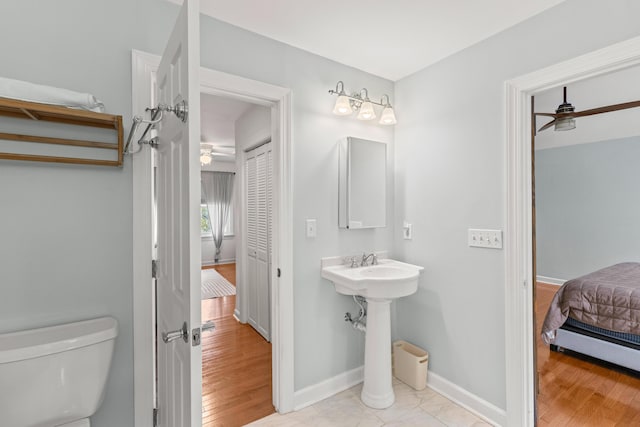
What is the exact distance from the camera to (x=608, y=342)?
2.48 metres

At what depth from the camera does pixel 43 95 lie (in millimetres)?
1188

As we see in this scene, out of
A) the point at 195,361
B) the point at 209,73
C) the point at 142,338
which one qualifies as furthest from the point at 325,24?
the point at 142,338

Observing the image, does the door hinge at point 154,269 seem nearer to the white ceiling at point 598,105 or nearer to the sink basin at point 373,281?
the sink basin at point 373,281

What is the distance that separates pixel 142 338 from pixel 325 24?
1962mm

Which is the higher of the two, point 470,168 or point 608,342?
point 470,168

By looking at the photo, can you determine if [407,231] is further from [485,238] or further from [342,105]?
[342,105]

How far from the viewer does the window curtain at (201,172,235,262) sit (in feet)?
23.5

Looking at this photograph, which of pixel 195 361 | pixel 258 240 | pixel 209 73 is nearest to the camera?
pixel 195 361

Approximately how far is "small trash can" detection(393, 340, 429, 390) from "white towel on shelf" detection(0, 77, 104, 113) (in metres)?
2.45

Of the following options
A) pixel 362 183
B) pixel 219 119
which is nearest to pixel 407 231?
pixel 362 183

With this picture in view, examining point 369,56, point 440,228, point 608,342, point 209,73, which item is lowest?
point 608,342

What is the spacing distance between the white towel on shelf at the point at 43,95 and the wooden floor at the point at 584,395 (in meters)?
2.96

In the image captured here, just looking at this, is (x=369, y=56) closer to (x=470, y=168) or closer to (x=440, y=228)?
(x=470, y=168)

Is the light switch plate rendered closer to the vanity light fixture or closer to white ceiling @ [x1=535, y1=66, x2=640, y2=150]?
the vanity light fixture
